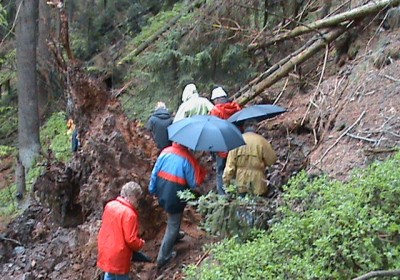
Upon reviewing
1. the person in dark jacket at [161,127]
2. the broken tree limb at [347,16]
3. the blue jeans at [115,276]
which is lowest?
the blue jeans at [115,276]

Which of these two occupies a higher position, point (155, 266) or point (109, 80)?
point (109, 80)

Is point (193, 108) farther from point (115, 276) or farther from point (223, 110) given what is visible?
point (115, 276)

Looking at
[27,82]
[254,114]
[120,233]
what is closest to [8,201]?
[27,82]

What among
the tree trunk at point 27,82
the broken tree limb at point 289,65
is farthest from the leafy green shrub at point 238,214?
the tree trunk at point 27,82

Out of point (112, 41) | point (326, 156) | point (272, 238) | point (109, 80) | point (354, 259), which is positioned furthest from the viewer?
point (112, 41)

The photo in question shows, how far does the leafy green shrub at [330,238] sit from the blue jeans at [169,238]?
6.86ft

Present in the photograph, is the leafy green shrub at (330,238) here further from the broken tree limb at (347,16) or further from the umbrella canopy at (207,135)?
the broken tree limb at (347,16)

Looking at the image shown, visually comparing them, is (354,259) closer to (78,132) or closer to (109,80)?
(78,132)

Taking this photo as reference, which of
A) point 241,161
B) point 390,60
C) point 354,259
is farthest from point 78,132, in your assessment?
point 354,259

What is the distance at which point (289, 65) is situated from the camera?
35.4 ft

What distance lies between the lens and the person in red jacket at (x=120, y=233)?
22.2 feet

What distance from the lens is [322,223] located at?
483 cm

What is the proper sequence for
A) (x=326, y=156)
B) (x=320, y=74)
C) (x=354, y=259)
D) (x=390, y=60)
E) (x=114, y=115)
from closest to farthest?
(x=354, y=259)
(x=326, y=156)
(x=390, y=60)
(x=114, y=115)
(x=320, y=74)

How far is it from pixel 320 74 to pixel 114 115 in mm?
3790
